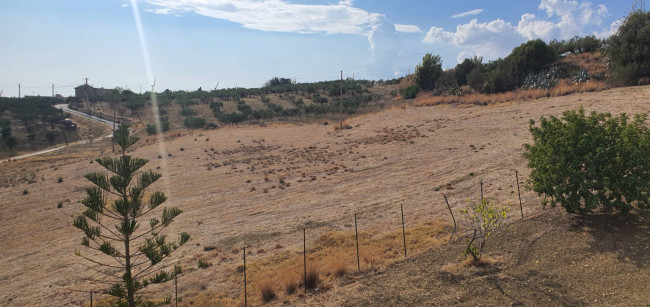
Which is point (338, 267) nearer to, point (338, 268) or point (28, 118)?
point (338, 268)

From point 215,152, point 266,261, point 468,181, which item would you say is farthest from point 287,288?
point 215,152

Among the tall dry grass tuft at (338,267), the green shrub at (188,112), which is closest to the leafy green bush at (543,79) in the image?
the tall dry grass tuft at (338,267)

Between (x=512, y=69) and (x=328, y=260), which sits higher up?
(x=512, y=69)

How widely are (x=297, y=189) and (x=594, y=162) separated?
16.2 meters

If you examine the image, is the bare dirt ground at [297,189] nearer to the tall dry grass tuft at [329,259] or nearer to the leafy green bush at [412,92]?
the tall dry grass tuft at [329,259]

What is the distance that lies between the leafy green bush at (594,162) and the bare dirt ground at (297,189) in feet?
4.48

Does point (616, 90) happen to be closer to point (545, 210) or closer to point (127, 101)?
point (545, 210)

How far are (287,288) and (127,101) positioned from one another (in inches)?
4058

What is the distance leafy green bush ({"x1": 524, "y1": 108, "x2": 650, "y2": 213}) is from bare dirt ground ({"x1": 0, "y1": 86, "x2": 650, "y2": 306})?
1.37 meters

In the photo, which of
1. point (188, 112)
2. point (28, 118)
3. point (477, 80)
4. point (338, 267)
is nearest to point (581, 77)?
point (477, 80)

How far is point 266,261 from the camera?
14102mm

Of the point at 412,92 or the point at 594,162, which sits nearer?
the point at 594,162

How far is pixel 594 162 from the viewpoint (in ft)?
37.7

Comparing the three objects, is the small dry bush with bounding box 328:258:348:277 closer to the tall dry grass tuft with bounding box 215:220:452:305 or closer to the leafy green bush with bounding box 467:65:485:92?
the tall dry grass tuft with bounding box 215:220:452:305
